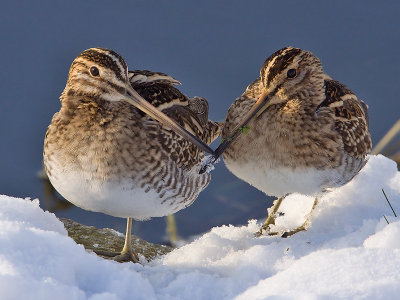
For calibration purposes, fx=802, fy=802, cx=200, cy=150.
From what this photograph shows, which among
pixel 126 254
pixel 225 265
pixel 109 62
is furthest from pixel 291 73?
pixel 126 254

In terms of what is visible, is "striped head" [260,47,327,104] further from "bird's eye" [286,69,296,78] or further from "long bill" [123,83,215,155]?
"long bill" [123,83,215,155]

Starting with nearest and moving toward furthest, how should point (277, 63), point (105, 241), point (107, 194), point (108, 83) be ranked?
point (107, 194), point (108, 83), point (277, 63), point (105, 241)

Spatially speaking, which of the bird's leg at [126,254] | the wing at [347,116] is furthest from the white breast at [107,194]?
the wing at [347,116]

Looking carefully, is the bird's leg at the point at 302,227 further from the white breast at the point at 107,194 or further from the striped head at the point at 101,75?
the striped head at the point at 101,75

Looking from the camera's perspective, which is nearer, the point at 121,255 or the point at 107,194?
the point at 107,194

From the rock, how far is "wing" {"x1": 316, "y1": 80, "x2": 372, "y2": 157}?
1680mm

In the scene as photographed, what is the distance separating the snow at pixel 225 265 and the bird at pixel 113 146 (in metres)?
0.37

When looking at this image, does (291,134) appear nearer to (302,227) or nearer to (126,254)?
(302,227)

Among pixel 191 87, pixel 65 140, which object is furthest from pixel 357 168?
pixel 191 87

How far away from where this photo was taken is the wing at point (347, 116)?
599 cm

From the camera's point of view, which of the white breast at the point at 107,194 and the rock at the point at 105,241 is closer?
the white breast at the point at 107,194

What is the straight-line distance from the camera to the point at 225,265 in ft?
16.7

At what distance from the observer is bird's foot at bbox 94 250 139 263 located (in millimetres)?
6023

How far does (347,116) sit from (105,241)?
7.11ft
